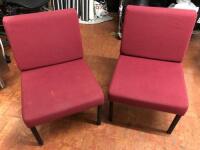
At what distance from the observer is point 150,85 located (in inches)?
55.2

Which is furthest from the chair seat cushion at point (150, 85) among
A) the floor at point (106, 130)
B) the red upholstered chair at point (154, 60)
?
the floor at point (106, 130)

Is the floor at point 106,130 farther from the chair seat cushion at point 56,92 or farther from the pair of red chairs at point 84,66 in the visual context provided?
the chair seat cushion at point 56,92

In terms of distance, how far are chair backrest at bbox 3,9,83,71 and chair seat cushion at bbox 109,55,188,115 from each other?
16.4 inches

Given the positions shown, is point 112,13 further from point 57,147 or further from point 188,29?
point 57,147

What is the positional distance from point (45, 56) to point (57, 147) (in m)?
0.67

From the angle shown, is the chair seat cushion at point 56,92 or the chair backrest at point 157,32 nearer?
the chair seat cushion at point 56,92

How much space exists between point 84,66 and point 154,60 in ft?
1.84

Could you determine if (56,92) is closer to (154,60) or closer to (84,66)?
(84,66)

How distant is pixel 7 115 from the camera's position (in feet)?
5.54

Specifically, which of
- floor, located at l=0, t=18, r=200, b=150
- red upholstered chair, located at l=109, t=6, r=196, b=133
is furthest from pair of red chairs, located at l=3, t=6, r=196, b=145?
floor, located at l=0, t=18, r=200, b=150

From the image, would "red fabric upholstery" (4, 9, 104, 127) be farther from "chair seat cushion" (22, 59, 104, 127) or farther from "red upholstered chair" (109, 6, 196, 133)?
"red upholstered chair" (109, 6, 196, 133)

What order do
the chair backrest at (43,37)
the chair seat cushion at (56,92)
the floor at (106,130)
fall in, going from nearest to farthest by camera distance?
the chair seat cushion at (56,92), the chair backrest at (43,37), the floor at (106,130)

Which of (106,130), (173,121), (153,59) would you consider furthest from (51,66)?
(173,121)

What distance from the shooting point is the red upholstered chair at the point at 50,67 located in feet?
4.20
